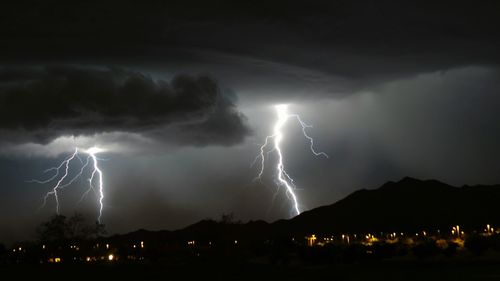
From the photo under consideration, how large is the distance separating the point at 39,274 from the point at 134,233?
441 feet

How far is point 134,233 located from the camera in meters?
177

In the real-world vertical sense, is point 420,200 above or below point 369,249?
above

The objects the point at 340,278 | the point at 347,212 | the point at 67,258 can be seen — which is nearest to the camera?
the point at 340,278

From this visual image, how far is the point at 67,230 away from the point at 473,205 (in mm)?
83751

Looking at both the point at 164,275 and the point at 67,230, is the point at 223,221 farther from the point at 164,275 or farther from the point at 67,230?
the point at 67,230

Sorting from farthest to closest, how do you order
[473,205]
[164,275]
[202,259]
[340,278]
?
[473,205] < [202,259] < [164,275] < [340,278]

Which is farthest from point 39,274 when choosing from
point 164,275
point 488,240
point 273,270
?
point 488,240

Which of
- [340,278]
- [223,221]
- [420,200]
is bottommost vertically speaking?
[340,278]

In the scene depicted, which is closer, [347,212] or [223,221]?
[223,221]

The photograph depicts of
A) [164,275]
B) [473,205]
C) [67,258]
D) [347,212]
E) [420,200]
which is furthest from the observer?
[347,212]

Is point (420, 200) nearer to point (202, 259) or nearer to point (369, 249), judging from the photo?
point (369, 249)

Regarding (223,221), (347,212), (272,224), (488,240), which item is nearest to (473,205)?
(347,212)

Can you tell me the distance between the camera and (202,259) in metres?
57.8

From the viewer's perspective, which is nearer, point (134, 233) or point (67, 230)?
point (67, 230)
